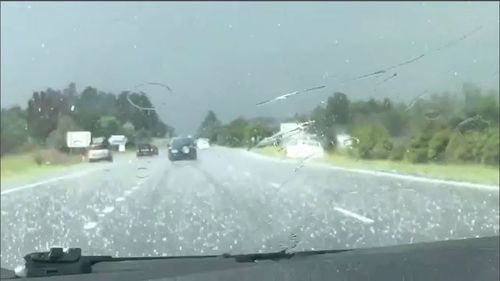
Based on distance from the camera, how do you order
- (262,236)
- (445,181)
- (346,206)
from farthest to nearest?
(445,181), (346,206), (262,236)

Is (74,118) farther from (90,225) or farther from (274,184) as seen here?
(274,184)

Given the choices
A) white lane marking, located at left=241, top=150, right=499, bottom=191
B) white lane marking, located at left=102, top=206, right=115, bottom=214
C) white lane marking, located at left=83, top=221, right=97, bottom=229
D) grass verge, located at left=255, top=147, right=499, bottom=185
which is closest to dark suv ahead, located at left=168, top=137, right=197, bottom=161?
white lane marking, located at left=241, top=150, right=499, bottom=191

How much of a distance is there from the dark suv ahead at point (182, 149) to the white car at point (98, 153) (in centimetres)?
42

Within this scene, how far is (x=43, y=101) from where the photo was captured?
532cm

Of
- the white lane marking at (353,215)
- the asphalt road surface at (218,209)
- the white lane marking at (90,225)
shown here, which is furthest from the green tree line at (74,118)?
the white lane marking at (353,215)

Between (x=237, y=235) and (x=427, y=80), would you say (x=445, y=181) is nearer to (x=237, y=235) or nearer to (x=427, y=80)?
(x=427, y=80)

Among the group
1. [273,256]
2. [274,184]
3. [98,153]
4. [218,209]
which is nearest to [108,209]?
[98,153]

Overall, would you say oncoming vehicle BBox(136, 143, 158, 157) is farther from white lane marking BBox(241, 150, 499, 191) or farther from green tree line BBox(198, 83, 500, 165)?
white lane marking BBox(241, 150, 499, 191)

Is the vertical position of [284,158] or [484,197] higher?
[284,158]

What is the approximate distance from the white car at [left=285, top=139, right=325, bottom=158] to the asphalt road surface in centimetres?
9

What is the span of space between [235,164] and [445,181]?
1.63 m

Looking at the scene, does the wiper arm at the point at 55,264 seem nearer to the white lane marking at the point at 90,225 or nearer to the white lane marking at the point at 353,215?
the white lane marking at the point at 90,225

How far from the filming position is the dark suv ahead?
542 centimetres

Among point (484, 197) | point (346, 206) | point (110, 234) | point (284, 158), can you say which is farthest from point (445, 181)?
point (110, 234)
